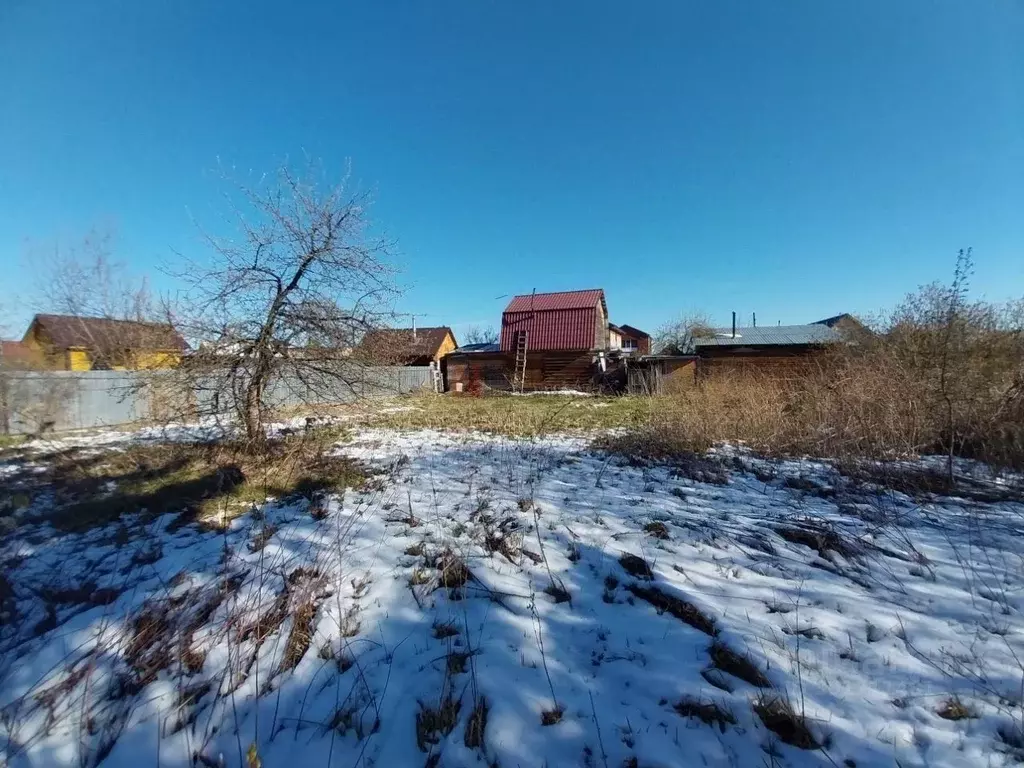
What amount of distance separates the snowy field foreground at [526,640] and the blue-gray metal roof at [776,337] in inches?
666

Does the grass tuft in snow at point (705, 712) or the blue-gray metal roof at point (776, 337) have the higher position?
the blue-gray metal roof at point (776, 337)

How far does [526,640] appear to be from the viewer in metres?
2.29

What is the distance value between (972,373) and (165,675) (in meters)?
10.8

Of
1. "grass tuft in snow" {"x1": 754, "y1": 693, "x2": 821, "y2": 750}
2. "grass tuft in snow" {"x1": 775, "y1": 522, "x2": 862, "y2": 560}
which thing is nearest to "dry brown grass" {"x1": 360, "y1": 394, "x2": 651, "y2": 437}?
"grass tuft in snow" {"x1": 775, "y1": 522, "x2": 862, "y2": 560}

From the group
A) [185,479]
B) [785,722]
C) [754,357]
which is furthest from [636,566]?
[754,357]

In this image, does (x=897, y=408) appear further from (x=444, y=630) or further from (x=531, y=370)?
(x=531, y=370)

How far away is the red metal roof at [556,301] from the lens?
961 inches

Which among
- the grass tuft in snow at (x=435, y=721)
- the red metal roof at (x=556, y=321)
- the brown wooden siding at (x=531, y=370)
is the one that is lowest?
the grass tuft in snow at (x=435, y=721)

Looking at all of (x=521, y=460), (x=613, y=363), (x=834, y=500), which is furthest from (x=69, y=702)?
(x=613, y=363)

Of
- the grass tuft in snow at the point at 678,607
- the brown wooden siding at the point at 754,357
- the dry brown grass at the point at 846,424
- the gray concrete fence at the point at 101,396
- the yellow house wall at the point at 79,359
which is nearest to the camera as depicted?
the grass tuft in snow at the point at 678,607

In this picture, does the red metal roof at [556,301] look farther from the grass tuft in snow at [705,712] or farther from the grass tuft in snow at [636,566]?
the grass tuft in snow at [705,712]

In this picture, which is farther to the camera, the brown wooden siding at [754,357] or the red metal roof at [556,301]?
the red metal roof at [556,301]

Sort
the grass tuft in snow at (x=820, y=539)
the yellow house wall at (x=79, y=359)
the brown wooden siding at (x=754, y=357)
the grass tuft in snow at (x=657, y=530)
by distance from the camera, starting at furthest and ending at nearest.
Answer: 1. the brown wooden siding at (x=754, y=357)
2. the yellow house wall at (x=79, y=359)
3. the grass tuft in snow at (x=657, y=530)
4. the grass tuft in snow at (x=820, y=539)

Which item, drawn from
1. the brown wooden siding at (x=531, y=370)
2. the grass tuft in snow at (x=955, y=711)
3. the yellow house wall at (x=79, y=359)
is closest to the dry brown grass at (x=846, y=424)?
the grass tuft in snow at (x=955, y=711)
